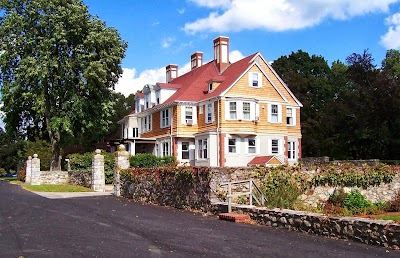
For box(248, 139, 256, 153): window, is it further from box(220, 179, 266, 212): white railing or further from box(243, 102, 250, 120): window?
box(220, 179, 266, 212): white railing

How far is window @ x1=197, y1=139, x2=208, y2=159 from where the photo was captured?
125ft

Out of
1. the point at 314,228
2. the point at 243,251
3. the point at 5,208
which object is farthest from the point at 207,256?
the point at 5,208

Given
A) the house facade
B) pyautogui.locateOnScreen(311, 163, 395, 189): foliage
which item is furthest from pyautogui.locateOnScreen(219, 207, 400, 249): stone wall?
the house facade

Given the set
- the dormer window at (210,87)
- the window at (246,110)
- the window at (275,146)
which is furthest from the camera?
the dormer window at (210,87)

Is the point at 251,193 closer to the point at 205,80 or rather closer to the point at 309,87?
the point at 205,80

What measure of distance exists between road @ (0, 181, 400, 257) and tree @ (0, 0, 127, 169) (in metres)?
23.8

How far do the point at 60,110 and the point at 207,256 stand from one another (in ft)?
112

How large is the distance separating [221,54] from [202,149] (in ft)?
34.4

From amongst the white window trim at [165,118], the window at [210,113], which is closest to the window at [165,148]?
the white window trim at [165,118]

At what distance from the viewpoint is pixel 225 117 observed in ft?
122

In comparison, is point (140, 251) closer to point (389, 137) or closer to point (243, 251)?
point (243, 251)

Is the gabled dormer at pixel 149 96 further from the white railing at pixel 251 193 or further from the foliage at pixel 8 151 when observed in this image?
the foliage at pixel 8 151

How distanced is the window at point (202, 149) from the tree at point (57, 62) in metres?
9.06

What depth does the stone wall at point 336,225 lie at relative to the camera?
9.38m
